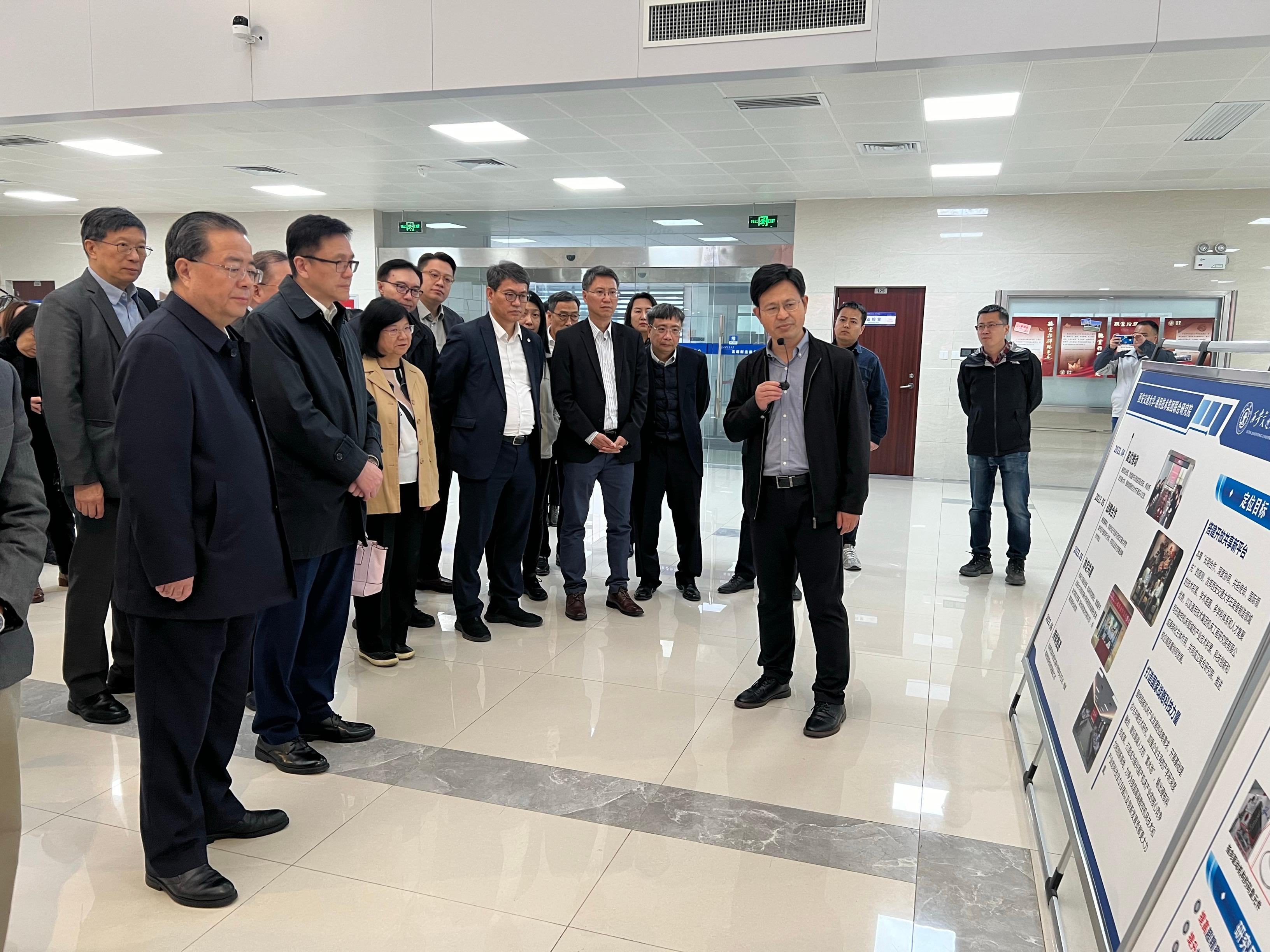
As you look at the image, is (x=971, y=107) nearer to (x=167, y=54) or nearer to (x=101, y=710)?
(x=167, y=54)

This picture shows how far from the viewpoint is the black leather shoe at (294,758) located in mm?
2811

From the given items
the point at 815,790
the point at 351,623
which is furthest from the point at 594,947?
the point at 351,623

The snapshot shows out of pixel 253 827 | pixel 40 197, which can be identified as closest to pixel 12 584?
pixel 253 827

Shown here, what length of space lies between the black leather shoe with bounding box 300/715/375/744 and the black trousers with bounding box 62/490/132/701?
0.87m

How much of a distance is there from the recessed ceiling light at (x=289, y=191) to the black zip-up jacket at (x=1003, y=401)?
8333mm

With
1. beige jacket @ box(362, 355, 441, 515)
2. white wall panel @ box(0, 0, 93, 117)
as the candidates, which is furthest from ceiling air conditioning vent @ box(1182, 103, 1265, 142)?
white wall panel @ box(0, 0, 93, 117)

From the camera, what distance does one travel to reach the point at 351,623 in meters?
4.53

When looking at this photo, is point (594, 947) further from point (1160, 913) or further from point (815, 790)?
point (1160, 913)

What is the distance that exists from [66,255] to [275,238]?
Answer: 4.20 metres

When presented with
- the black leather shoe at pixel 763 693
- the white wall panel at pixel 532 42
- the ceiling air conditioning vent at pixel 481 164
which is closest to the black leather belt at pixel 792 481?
the black leather shoe at pixel 763 693

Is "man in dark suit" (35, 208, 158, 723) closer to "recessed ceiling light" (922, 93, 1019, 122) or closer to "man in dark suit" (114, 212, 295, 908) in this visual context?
"man in dark suit" (114, 212, 295, 908)

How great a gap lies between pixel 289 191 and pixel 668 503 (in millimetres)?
8157

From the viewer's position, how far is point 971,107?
6211 mm

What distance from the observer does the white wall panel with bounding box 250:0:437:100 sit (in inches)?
210
